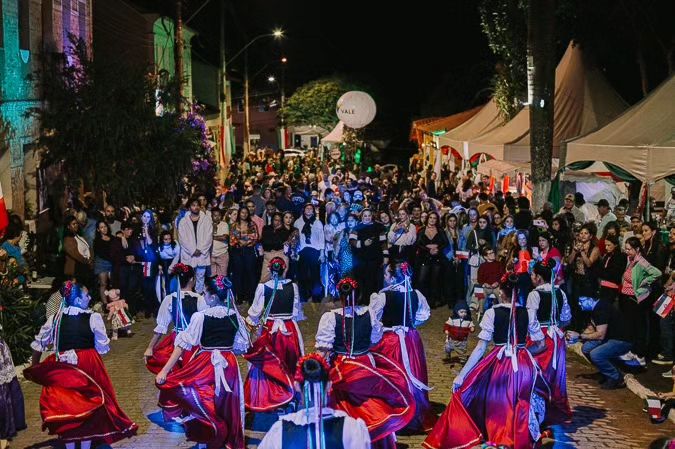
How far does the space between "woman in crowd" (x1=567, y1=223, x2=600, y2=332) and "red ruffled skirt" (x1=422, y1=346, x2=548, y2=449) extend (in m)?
5.29

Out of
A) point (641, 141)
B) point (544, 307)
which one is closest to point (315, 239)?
A: point (641, 141)

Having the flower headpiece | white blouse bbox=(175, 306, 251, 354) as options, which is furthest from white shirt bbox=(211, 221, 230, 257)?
white blouse bbox=(175, 306, 251, 354)

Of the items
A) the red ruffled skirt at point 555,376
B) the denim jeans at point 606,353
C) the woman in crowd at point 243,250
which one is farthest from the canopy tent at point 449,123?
the red ruffled skirt at point 555,376

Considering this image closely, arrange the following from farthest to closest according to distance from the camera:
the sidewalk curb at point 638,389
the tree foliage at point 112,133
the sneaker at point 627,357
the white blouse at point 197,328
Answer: the tree foliage at point 112,133 < the sneaker at point 627,357 < the sidewalk curb at point 638,389 < the white blouse at point 197,328

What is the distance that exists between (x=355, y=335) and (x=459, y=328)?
3903 millimetres

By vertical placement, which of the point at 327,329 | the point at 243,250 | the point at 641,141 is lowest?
the point at 327,329

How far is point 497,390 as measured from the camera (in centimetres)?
875

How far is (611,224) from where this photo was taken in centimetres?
1400

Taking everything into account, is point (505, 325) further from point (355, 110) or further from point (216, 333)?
point (355, 110)

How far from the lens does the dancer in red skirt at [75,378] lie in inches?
340

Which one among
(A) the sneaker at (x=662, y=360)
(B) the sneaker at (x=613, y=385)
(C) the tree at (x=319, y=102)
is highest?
(C) the tree at (x=319, y=102)

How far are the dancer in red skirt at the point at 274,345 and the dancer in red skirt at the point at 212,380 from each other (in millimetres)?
1055

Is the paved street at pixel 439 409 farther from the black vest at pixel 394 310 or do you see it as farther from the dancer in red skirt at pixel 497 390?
the black vest at pixel 394 310

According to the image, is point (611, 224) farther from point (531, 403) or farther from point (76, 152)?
point (76, 152)
